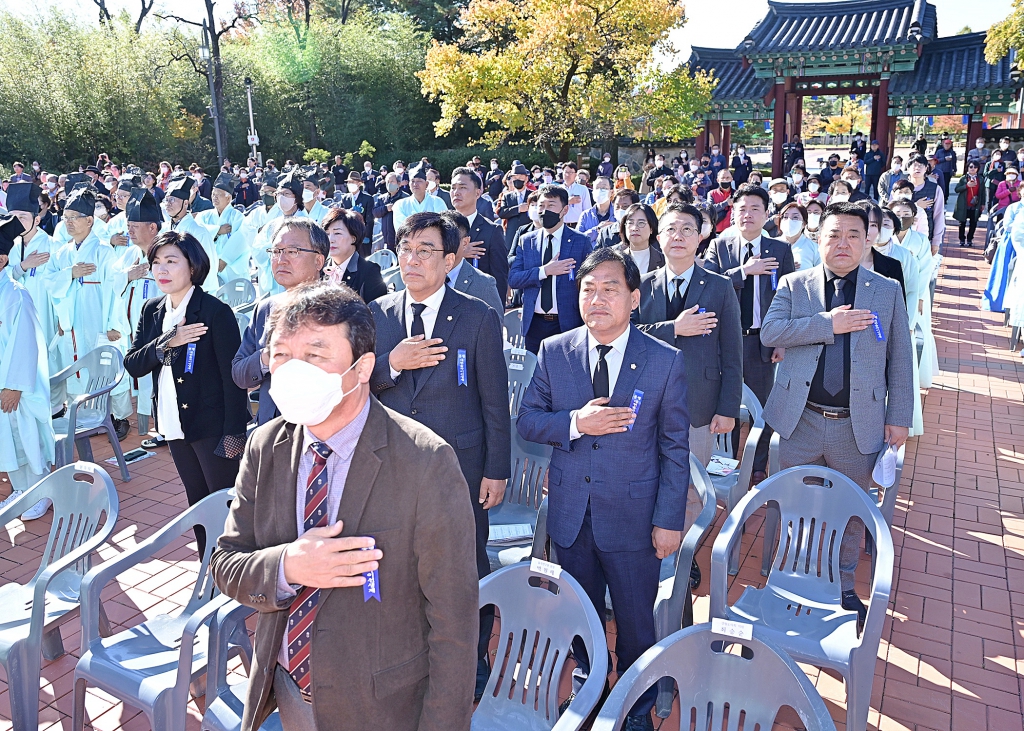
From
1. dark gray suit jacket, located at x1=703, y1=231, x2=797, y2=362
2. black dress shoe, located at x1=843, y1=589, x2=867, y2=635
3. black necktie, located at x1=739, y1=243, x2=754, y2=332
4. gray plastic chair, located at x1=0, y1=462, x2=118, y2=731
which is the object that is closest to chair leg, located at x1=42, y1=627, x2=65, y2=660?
gray plastic chair, located at x1=0, y1=462, x2=118, y2=731

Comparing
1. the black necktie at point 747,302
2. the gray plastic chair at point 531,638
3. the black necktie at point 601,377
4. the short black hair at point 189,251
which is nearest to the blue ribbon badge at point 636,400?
the black necktie at point 601,377

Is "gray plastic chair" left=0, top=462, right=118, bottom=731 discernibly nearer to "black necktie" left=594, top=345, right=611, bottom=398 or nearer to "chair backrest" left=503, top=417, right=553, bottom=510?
"chair backrest" left=503, top=417, right=553, bottom=510

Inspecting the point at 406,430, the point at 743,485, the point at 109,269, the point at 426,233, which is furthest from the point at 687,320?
the point at 109,269

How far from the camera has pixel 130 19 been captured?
37125 mm

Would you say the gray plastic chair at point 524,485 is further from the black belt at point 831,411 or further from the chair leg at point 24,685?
the chair leg at point 24,685

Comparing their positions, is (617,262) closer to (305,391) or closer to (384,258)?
(305,391)

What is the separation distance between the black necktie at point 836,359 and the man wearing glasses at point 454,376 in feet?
5.34

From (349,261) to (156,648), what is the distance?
8.42 feet

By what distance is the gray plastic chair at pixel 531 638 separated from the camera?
2.45 metres

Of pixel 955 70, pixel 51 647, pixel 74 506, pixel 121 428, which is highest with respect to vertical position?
pixel 955 70

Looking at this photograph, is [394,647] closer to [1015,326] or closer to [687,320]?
[687,320]

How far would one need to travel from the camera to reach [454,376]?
3.21 metres

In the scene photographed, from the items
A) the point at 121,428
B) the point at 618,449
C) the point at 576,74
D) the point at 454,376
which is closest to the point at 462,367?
the point at 454,376

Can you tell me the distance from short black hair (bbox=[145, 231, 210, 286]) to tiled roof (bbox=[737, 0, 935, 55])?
22716 millimetres
